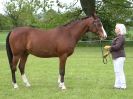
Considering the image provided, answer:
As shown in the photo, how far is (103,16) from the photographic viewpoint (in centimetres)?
3616

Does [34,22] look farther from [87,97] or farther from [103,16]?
[87,97]

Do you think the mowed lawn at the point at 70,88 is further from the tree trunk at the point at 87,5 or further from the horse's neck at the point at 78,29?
the tree trunk at the point at 87,5

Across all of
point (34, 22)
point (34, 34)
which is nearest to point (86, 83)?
point (34, 34)

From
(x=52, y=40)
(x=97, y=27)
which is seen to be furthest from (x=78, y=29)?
(x=52, y=40)

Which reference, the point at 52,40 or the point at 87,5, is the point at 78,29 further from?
the point at 87,5

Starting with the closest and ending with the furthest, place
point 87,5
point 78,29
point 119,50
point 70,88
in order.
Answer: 1. point 119,50
2. point 70,88
3. point 78,29
4. point 87,5

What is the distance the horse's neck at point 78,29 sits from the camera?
1076 cm

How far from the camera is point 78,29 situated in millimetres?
10781

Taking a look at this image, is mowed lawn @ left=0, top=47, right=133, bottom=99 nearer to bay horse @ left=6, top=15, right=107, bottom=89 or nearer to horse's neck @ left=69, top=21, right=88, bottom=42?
bay horse @ left=6, top=15, right=107, bottom=89

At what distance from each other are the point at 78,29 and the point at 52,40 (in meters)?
0.81

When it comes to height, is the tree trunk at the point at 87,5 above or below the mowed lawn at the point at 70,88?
below

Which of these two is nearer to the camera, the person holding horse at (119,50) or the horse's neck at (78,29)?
the person holding horse at (119,50)

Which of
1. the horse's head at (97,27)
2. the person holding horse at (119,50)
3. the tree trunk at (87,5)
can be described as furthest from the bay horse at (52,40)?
the tree trunk at (87,5)

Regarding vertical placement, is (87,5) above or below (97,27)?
below
